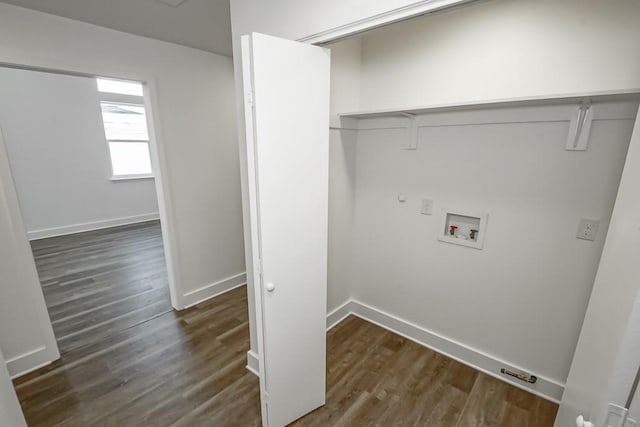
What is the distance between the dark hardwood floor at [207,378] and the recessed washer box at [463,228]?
973mm

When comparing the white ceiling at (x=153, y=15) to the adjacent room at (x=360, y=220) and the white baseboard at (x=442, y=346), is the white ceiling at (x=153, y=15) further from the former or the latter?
the white baseboard at (x=442, y=346)

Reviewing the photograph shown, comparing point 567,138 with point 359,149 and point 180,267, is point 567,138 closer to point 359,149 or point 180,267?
point 359,149

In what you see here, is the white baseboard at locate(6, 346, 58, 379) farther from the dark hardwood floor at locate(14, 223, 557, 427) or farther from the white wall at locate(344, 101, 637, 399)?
the white wall at locate(344, 101, 637, 399)

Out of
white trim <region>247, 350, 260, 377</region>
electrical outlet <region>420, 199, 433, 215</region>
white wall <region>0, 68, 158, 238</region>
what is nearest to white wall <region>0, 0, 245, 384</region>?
white trim <region>247, 350, 260, 377</region>

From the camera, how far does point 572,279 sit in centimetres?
166

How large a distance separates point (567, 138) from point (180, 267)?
10.5ft

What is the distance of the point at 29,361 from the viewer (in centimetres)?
204

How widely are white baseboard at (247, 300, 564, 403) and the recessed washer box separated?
83 cm

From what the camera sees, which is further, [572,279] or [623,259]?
[572,279]

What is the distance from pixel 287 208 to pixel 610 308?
1.21 metres

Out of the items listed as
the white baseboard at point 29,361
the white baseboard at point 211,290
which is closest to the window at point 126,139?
the white baseboard at point 211,290

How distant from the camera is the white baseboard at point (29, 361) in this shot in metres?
1.98

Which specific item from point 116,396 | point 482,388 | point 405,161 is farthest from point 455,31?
point 116,396

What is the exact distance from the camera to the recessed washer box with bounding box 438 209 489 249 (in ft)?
6.34
